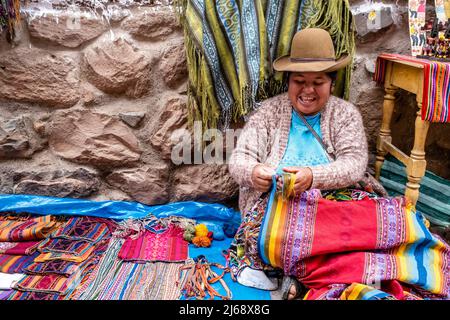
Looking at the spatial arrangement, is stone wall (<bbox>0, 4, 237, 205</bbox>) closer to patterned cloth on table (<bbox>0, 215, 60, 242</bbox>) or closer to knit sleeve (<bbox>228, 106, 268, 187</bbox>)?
patterned cloth on table (<bbox>0, 215, 60, 242</bbox>)

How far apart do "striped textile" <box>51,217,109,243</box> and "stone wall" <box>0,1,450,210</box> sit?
17 centimetres

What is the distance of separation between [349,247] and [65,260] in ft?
3.57

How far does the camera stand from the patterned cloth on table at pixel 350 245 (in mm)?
1367

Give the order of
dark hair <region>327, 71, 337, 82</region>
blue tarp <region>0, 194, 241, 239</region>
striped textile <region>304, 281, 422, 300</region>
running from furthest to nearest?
blue tarp <region>0, 194, 241, 239</region>, dark hair <region>327, 71, 337, 82</region>, striped textile <region>304, 281, 422, 300</region>

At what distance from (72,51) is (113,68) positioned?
0.22 metres

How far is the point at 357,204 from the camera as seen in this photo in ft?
4.85

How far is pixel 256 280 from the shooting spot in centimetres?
149

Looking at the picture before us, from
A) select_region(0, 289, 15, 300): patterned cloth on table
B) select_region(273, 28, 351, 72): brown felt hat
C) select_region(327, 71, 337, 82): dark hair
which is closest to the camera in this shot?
select_region(0, 289, 15, 300): patterned cloth on table

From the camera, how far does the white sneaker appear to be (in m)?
1.48

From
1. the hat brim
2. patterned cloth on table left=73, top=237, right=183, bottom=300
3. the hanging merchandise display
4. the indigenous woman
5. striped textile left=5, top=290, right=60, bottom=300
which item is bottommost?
patterned cloth on table left=73, top=237, right=183, bottom=300

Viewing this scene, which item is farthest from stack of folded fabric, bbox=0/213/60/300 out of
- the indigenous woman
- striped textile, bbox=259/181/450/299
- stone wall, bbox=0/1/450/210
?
striped textile, bbox=259/181/450/299

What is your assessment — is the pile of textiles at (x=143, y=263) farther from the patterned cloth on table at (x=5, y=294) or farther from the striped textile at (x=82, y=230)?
the patterned cloth on table at (x=5, y=294)

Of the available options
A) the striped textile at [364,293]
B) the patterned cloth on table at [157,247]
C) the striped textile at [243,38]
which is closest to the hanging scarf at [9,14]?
the striped textile at [243,38]

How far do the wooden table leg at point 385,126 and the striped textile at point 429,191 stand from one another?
0.17 ft
